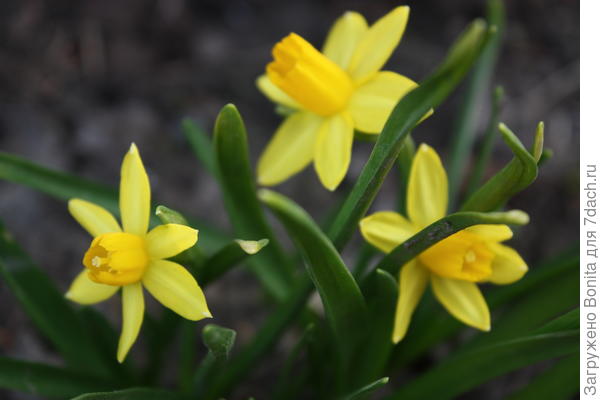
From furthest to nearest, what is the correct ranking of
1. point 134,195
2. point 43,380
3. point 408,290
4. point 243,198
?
point 243,198, point 43,380, point 408,290, point 134,195

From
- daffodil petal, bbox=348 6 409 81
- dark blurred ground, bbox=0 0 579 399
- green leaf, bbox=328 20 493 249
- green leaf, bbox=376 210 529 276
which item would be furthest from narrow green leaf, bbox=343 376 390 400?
dark blurred ground, bbox=0 0 579 399

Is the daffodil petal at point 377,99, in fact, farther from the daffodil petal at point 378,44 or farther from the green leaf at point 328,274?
the green leaf at point 328,274

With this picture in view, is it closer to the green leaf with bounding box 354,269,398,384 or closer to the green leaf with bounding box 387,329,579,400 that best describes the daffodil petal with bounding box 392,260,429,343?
the green leaf with bounding box 354,269,398,384

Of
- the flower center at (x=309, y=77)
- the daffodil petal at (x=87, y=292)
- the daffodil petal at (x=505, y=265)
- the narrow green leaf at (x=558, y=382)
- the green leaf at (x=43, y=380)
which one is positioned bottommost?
the narrow green leaf at (x=558, y=382)

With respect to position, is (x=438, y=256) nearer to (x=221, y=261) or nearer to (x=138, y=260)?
(x=221, y=261)

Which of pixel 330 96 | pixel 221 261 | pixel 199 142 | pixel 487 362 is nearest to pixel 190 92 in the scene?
pixel 199 142

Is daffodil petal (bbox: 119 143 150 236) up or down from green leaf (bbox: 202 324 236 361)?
up

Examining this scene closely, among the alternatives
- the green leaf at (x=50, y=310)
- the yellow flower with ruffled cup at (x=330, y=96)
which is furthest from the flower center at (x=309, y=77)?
the green leaf at (x=50, y=310)
